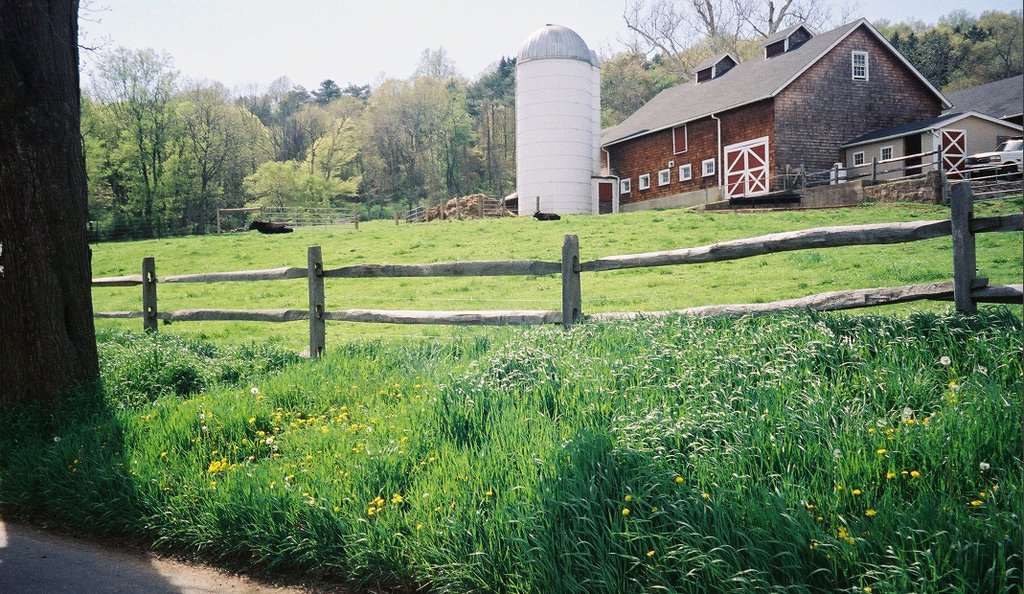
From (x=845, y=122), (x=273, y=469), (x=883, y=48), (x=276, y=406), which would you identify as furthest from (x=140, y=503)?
(x=883, y=48)

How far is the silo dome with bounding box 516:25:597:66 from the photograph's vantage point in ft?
115

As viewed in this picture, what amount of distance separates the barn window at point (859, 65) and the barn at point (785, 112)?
0.04 m

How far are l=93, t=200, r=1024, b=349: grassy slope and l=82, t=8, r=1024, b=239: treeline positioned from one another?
6613mm

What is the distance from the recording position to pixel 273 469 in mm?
4758

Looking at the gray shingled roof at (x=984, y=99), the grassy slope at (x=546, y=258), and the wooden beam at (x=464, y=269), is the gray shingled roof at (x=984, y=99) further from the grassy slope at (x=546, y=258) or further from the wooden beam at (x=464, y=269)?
the wooden beam at (x=464, y=269)

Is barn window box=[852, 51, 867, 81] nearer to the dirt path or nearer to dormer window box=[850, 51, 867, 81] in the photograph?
dormer window box=[850, 51, 867, 81]

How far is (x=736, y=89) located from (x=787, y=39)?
11.6ft

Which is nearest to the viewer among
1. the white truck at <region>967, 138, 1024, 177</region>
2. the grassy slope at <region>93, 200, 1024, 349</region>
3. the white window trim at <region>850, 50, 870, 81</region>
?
the grassy slope at <region>93, 200, 1024, 349</region>

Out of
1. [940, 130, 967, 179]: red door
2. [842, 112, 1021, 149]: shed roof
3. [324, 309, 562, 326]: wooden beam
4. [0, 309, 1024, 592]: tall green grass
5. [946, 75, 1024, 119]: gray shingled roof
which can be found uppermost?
[946, 75, 1024, 119]: gray shingled roof

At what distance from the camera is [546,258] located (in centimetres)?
1778

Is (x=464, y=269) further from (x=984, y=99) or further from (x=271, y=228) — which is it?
(x=984, y=99)

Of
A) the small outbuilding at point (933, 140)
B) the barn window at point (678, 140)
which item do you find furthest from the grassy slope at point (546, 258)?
the barn window at point (678, 140)

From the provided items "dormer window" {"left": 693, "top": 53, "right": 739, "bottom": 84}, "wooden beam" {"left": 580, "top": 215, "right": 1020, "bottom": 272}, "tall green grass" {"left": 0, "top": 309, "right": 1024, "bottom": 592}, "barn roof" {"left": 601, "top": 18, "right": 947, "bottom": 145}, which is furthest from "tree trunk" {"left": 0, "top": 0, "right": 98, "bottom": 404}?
"dormer window" {"left": 693, "top": 53, "right": 739, "bottom": 84}

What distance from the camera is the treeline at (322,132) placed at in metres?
39.3
